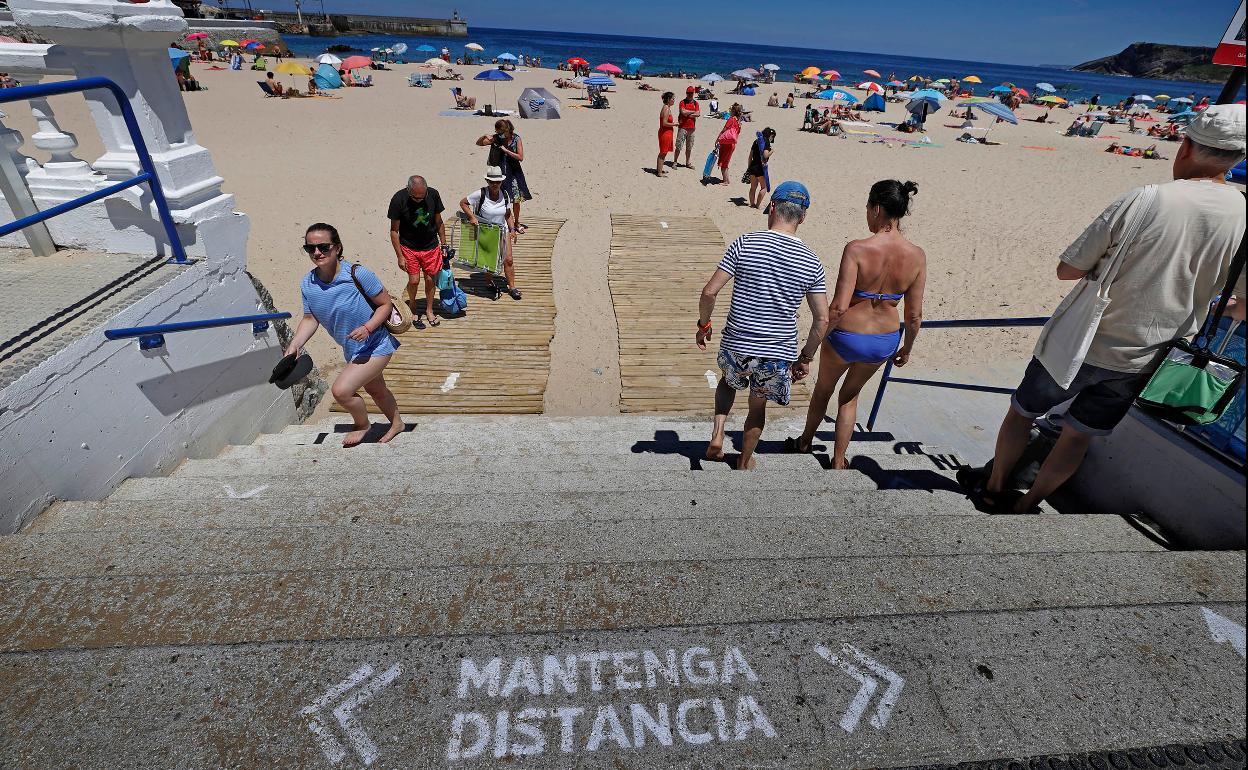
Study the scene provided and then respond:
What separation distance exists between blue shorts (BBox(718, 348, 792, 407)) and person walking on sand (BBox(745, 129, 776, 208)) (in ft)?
32.6

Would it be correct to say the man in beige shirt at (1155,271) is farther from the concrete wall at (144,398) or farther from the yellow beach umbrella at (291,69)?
the yellow beach umbrella at (291,69)

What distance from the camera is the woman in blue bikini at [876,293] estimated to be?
3.38 meters

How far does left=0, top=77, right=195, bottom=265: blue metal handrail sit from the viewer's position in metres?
2.88

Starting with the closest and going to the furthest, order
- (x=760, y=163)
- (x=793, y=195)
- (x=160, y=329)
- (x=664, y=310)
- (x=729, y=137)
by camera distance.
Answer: (x=793, y=195) < (x=160, y=329) < (x=664, y=310) < (x=760, y=163) < (x=729, y=137)

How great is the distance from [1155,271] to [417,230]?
634cm

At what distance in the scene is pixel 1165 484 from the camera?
9.69 ft

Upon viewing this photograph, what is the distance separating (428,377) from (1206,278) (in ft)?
20.1

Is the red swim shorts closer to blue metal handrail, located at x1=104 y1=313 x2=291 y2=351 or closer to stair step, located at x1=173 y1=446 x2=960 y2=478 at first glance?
blue metal handrail, located at x1=104 y1=313 x2=291 y2=351

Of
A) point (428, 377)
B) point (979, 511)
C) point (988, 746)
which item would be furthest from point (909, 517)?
point (428, 377)

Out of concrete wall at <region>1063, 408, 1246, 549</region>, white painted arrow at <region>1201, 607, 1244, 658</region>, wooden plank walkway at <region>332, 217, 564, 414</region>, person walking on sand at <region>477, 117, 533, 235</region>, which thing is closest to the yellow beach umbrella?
person walking on sand at <region>477, 117, 533, 235</region>

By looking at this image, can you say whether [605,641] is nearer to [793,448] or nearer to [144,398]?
[793,448]

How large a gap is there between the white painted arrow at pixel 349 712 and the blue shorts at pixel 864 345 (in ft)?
9.90

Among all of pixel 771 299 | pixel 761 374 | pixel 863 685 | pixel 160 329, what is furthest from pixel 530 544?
pixel 160 329

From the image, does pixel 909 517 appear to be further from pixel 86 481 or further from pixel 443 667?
pixel 86 481
